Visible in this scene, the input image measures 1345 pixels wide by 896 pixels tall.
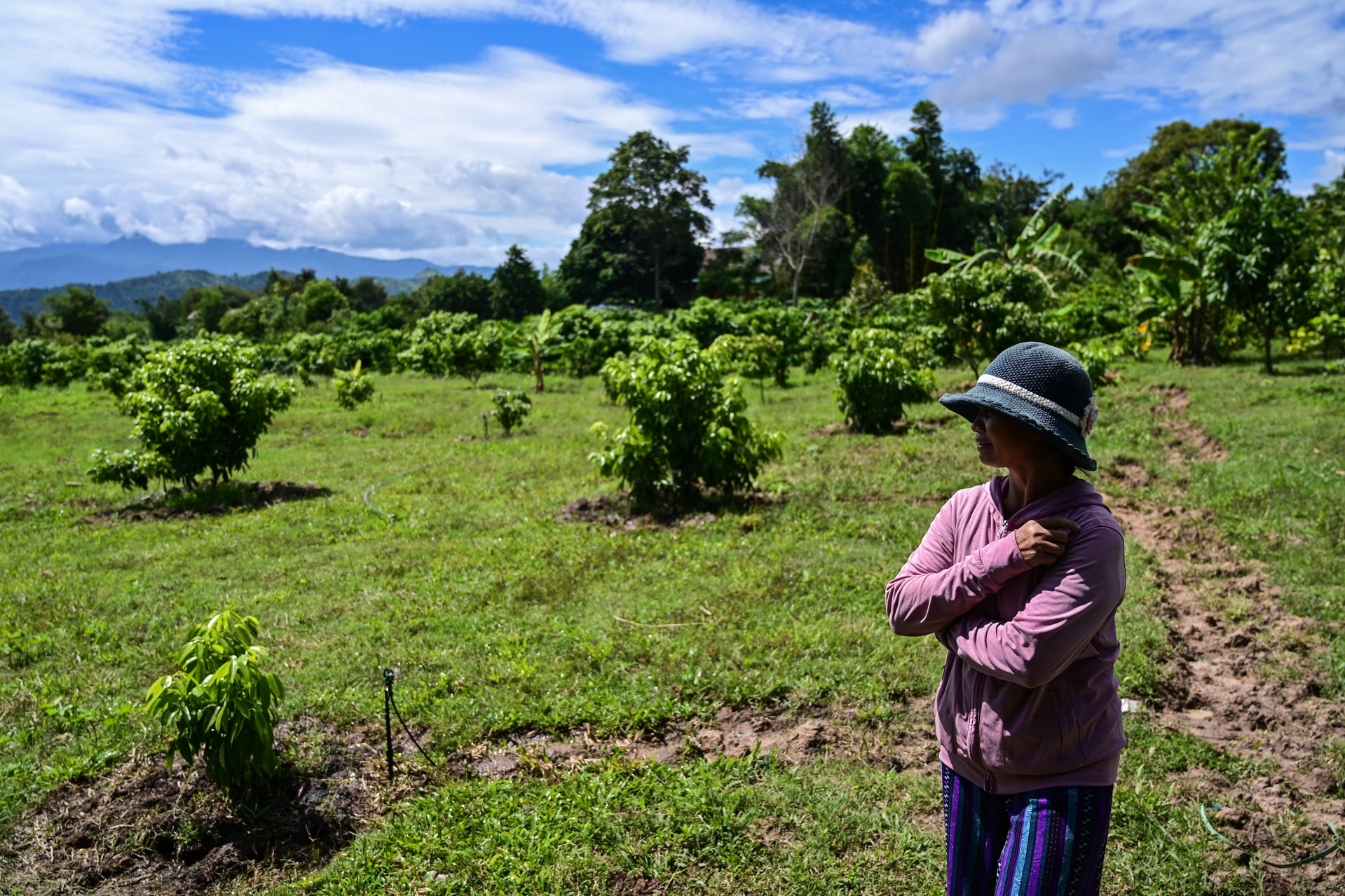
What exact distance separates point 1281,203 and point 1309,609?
1390cm

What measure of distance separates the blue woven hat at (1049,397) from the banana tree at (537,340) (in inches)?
819

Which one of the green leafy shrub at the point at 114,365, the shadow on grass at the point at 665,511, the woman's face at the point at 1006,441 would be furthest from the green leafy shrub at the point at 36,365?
the woman's face at the point at 1006,441

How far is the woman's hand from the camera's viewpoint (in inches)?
75.2

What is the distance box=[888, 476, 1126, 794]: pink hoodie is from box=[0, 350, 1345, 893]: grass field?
1542mm

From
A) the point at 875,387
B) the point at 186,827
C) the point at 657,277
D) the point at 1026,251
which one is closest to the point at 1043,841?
the point at 186,827

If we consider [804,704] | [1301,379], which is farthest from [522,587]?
[1301,379]

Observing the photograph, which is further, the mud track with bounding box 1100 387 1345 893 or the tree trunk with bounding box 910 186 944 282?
the tree trunk with bounding box 910 186 944 282

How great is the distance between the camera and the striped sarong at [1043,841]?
1.93 meters

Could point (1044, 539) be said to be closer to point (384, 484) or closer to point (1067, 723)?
point (1067, 723)

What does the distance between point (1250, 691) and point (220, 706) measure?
5382mm

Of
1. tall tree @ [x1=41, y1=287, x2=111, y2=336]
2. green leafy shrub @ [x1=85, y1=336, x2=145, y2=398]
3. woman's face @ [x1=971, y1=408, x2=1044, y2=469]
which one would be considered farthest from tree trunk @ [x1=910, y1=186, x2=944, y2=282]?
tall tree @ [x1=41, y1=287, x2=111, y2=336]

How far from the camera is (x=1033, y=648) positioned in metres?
1.91

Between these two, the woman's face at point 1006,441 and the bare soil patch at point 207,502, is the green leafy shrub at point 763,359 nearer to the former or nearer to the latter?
the bare soil patch at point 207,502

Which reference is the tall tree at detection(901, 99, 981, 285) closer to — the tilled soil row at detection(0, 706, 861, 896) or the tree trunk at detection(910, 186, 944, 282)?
the tree trunk at detection(910, 186, 944, 282)
